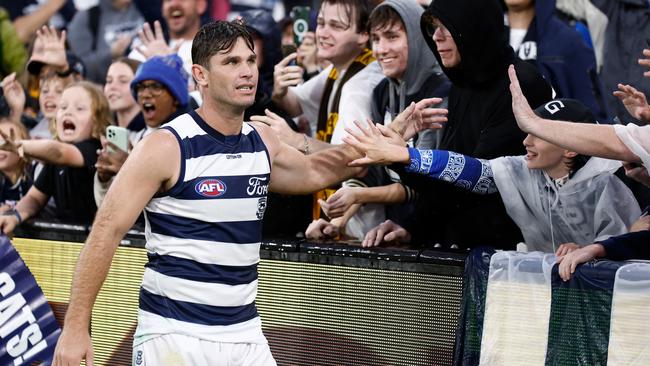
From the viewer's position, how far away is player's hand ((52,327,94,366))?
4.90 m

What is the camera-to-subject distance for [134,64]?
8.73 meters

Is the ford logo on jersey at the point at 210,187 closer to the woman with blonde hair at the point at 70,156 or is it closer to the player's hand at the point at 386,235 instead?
the player's hand at the point at 386,235

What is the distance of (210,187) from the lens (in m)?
5.07

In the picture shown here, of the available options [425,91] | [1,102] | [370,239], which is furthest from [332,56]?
[1,102]

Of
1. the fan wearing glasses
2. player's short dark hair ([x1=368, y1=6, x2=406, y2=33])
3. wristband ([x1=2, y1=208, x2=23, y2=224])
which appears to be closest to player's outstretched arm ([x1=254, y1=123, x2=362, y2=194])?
player's short dark hair ([x1=368, y1=6, x2=406, y2=33])

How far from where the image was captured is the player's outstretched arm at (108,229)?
494 centimetres

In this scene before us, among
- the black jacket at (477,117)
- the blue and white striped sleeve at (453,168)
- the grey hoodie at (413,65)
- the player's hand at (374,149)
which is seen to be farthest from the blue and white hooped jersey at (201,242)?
the grey hoodie at (413,65)

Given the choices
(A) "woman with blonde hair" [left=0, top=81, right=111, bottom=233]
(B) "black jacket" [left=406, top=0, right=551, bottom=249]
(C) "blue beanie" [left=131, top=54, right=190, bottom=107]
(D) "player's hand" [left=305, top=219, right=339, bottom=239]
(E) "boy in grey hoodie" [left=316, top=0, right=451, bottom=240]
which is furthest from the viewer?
(C) "blue beanie" [left=131, top=54, right=190, bottom=107]

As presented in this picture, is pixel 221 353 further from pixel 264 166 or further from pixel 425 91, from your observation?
pixel 425 91

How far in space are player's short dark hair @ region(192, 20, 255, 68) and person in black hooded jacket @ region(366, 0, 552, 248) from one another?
4.33 ft

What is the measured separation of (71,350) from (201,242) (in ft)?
2.38

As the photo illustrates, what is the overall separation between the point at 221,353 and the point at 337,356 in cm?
126

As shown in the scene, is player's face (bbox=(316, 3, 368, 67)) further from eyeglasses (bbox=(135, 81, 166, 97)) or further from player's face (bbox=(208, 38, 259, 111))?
player's face (bbox=(208, 38, 259, 111))

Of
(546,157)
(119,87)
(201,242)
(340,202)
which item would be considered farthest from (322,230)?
(119,87)
